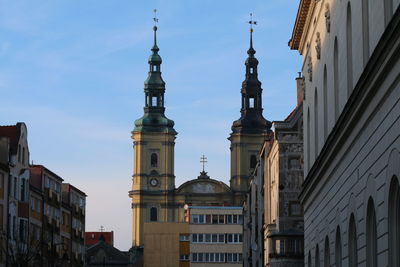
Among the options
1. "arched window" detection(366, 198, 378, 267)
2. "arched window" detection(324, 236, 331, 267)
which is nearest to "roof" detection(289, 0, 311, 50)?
"arched window" detection(324, 236, 331, 267)

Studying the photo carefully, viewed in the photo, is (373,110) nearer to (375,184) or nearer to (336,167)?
(375,184)

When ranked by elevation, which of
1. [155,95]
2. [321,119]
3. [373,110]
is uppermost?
[155,95]

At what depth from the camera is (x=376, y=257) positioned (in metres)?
26.8

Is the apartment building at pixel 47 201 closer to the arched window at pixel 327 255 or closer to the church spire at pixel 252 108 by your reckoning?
the arched window at pixel 327 255

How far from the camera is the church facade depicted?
189m

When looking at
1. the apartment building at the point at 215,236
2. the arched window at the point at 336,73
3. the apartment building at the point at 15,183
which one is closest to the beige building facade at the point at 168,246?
the apartment building at the point at 215,236

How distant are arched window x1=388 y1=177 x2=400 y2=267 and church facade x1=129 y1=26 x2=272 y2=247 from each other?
16319 centimetres

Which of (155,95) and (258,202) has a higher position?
(155,95)

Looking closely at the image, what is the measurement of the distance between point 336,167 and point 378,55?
1155 centimetres

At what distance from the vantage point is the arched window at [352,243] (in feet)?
99.9

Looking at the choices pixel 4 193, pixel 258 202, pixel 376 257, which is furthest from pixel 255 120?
pixel 376 257

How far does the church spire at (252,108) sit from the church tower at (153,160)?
1333 cm

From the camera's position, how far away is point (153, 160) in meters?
194

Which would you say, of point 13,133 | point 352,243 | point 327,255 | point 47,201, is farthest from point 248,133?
point 352,243
